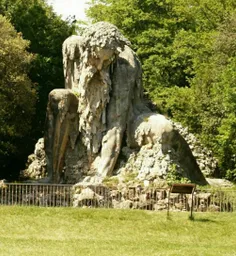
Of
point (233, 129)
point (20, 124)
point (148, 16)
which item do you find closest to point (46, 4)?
point (148, 16)

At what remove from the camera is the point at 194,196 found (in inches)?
835

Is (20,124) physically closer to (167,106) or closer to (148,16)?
(167,106)

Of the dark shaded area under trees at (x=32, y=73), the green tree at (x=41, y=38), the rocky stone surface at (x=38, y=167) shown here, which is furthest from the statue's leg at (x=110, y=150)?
the green tree at (x=41, y=38)

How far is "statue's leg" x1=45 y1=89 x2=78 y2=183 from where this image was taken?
79.4 ft

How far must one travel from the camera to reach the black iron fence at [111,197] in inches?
841

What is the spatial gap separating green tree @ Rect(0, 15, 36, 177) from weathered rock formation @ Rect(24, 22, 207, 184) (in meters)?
3.16

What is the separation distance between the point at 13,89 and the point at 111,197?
314 inches

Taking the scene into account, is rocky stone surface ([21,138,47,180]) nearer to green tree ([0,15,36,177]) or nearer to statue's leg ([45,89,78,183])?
statue's leg ([45,89,78,183])

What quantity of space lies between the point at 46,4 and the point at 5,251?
30.9m

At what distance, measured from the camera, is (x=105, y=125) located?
24391mm

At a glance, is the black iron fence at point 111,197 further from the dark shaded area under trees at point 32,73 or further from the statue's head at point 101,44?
the dark shaded area under trees at point 32,73

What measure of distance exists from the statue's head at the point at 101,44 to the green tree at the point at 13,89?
4.50m

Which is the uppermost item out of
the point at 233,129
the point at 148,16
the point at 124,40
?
the point at 148,16

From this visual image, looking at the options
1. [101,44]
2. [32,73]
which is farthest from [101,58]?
[32,73]
